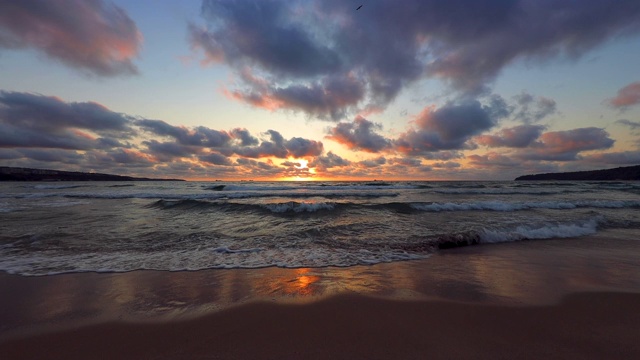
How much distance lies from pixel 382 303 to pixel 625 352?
2.36 meters

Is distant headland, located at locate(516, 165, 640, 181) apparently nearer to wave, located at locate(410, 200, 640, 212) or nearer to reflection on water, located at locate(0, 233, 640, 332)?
wave, located at locate(410, 200, 640, 212)

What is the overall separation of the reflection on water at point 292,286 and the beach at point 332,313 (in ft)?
0.09

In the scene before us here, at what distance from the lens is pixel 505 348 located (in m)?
2.63

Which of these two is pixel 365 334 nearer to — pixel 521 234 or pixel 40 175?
pixel 521 234

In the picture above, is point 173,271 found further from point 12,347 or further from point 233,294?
point 12,347

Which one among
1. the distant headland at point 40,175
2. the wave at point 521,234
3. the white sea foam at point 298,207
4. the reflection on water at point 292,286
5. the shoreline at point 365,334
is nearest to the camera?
the shoreline at point 365,334

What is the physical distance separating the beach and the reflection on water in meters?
0.03

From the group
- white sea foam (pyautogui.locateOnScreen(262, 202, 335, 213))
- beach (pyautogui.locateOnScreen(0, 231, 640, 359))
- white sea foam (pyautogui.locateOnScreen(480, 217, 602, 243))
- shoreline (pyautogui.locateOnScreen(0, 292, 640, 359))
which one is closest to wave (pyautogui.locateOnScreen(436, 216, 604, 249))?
Answer: white sea foam (pyautogui.locateOnScreen(480, 217, 602, 243))

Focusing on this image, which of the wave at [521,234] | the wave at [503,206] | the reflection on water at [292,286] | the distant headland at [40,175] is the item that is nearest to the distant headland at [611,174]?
the wave at [503,206]

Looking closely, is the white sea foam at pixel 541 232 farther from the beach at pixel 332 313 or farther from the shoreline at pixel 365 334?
the shoreline at pixel 365 334

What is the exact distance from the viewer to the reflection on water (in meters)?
3.56

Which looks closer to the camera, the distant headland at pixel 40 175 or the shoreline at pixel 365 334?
the shoreline at pixel 365 334

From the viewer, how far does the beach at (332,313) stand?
264 centimetres

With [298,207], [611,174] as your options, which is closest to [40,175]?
[298,207]
